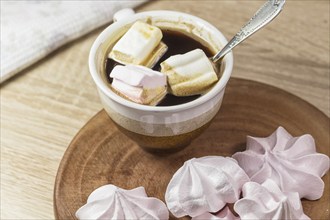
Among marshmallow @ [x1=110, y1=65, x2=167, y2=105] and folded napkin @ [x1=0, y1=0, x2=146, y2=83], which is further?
folded napkin @ [x1=0, y1=0, x2=146, y2=83]

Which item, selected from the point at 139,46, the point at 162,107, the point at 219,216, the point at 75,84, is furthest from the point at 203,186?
the point at 75,84

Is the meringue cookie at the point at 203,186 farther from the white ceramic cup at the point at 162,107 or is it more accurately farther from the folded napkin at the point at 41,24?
the folded napkin at the point at 41,24

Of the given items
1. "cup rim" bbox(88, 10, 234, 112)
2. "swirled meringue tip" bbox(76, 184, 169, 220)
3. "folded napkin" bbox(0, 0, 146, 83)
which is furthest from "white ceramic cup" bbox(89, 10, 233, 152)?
"folded napkin" bbox(0, 0, 146, 83)

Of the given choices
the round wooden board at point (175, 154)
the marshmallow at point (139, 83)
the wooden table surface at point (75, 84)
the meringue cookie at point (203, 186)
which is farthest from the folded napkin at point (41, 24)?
the meringue cookie at point (203, 186)

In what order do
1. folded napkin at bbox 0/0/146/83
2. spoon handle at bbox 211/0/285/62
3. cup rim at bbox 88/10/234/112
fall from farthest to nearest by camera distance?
1. folded napkin at bbox 0/0/146/83
2. spoon handle at bbox 211/0/285/62
3. cup rim at bbox 88/10/234/112

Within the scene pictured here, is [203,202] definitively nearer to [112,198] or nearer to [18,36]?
[112,198]

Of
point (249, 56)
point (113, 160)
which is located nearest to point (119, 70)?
point (113, 160)

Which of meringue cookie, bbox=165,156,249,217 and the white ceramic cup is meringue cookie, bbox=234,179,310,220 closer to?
meringue cookie, bbox=165,156,249,217

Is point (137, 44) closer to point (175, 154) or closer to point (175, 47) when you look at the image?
point (175, 47)
